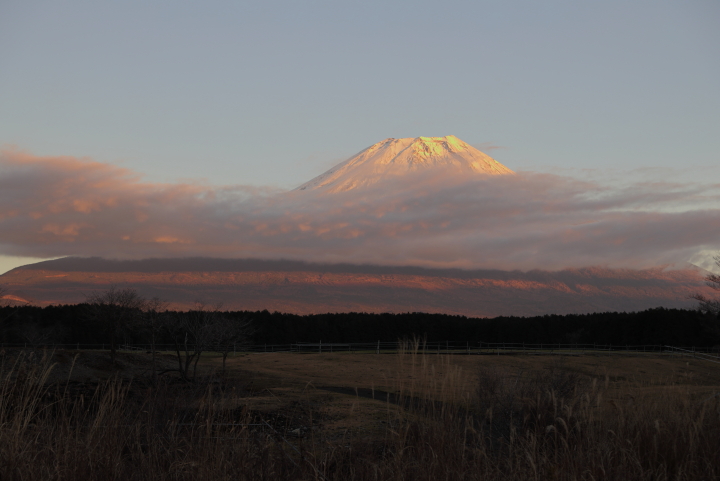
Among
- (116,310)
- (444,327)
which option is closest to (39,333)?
(116,310)

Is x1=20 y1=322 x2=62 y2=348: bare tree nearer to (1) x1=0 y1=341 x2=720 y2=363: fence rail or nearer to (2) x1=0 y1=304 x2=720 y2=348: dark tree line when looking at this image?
(1) x1=0 y1=341 x2=720 y2=363: fence rail

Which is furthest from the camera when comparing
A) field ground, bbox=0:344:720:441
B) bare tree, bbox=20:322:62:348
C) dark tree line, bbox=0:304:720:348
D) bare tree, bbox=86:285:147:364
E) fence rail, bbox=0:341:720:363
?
dark tree line, bbox=0:304:720:348

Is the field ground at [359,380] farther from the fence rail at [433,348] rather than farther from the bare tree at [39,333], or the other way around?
the bare tree at [39,333]

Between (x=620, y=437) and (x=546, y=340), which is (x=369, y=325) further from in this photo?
(x=620, y=437)

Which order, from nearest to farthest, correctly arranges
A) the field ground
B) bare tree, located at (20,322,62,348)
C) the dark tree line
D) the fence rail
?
the field ground → bare tree, located at (20,322,62,348) → the fence rail → the dark tree line

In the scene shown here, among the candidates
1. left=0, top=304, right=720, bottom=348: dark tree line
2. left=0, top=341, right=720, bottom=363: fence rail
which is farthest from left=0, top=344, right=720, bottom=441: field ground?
left=0, top=304, right=720, bottom=348: dark tree line

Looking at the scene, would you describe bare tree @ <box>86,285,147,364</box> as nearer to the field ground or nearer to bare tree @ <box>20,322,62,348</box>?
the field ground

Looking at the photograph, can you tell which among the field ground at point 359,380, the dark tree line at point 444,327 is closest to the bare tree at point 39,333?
the dark tree line at point 444,327

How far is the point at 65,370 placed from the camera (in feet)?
91.5

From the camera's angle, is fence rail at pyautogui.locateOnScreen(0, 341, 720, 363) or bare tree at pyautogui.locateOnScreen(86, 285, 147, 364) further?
fence rail at pyautogui.locateOnScreen(0, 341, 720, 363)

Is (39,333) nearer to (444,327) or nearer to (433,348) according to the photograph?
(433,348)

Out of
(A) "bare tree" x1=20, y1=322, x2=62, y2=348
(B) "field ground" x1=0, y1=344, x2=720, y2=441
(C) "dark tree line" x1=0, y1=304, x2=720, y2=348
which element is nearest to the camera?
(B) "field ground" x1=0, y1=344, x2=720, y2=441

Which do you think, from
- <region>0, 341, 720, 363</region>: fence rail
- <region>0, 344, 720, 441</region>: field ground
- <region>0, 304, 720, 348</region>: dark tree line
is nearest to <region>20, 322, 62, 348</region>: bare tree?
<region>0, 341, 720, 363</region>: fence rail

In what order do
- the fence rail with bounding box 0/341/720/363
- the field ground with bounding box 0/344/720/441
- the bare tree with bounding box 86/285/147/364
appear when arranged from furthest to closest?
the fence rail with bounding box 0/341/720/363 → the bare tree with bounding box 86/285/147/364 → the field ground with bounding box 0/344/720/441
